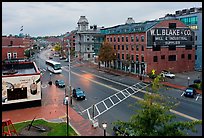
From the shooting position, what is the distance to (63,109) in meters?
28.2

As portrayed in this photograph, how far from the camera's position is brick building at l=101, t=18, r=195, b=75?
160 feet

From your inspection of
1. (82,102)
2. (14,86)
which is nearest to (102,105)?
(82,102)

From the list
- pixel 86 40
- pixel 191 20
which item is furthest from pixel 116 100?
pixel 86 40

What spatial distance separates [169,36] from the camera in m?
50.0

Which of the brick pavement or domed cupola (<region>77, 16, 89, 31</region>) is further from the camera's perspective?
domed cupola (<region>77, 16, 89, 31</region>)

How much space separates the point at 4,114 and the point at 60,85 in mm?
15315

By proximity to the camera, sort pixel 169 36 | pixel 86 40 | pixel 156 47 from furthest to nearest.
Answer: pixel 86 40 < pixel 169 36 < pixel 156 47

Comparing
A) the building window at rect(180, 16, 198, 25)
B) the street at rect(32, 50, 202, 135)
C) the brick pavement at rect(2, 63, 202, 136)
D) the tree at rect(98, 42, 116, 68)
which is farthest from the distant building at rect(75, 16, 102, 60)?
the brick pavement at rect(2, 63, 202, 136)

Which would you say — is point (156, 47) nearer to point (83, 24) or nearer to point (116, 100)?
point (116, 100)

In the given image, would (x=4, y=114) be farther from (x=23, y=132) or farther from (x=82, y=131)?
(x=82, y=131)

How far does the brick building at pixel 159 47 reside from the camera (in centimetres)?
4888

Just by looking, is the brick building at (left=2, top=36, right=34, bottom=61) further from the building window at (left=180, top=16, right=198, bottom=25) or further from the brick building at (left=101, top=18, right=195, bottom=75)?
the building window at (left=180, top=16, right=198, bottom=25)

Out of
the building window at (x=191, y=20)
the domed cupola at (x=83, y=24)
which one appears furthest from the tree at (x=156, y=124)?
the domed cupola at (x=83, y=24)

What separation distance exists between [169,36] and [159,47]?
325 centimetres
